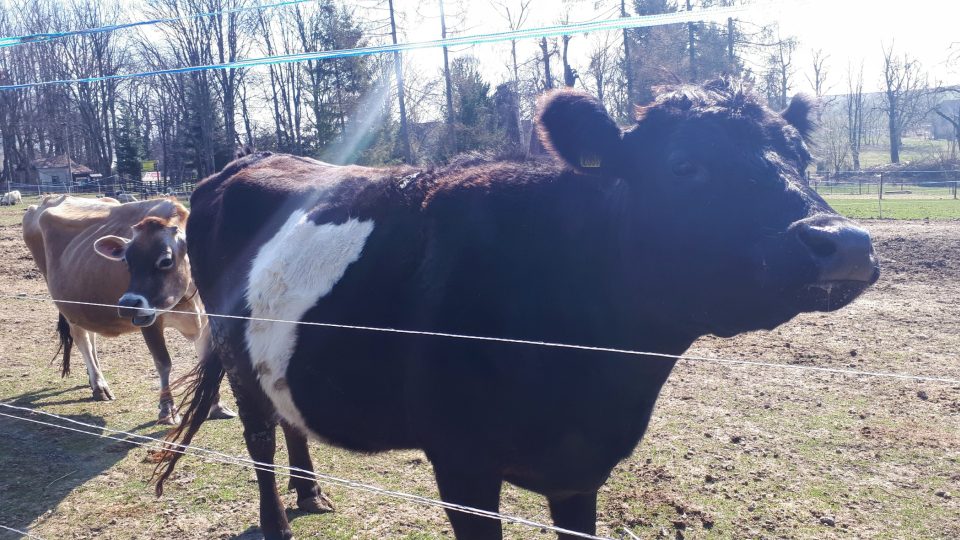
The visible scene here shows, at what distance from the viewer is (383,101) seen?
96.5 ft

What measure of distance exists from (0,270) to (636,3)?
23.8m

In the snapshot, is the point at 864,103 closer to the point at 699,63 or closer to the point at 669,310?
the point at 699,63

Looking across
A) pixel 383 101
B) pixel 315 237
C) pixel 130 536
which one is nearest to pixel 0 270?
pixel 130 536

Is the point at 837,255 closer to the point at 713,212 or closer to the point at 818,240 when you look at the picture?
the point at 818,240

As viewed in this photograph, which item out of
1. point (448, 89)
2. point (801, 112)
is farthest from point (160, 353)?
point (448, 89)

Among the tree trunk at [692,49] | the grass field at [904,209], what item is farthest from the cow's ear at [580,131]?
the tree trunk at [692,49]

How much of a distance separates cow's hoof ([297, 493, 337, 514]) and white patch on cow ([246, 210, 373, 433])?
43.9 inches

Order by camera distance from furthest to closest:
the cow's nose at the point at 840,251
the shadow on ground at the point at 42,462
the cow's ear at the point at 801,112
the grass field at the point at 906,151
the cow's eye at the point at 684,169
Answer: the grass field at the point at 906,151 → the shadow on ground at the point at 42,462 → the cow's ear at the point at 801,112 → the cow's eye at the point at 684,169 → the cow's nose at the point at 840,251

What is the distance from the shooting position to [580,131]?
2.52m

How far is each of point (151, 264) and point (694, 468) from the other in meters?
4.60

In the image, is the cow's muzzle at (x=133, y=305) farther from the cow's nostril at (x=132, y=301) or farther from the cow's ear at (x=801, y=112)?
the cow's ear at (x=801, y=112)

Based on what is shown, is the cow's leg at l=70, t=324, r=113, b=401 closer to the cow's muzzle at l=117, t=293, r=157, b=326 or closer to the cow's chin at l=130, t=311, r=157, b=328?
the cow's chin at l=130, t=311, r=157, b=328

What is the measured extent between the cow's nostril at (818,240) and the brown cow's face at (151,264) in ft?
16.1

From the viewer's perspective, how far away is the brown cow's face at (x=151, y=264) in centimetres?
538
